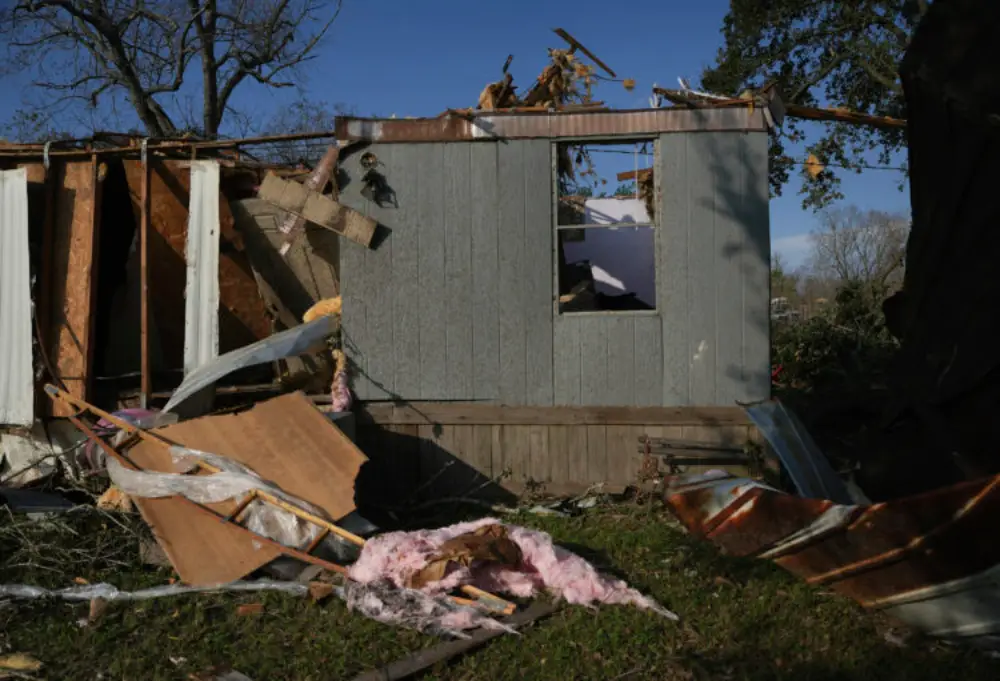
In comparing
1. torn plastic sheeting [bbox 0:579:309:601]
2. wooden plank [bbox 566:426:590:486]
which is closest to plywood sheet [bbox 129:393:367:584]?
torn plastic sheeting [bbox 0:579:309:601]

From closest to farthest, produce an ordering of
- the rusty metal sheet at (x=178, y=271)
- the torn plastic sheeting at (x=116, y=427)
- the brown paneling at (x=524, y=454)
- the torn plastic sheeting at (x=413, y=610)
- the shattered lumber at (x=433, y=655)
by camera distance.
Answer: the shattered lumber at (x=433, y=655) < the torn plastic sheeting at (x=413, y=610) < the torn plastic sheeting at (x=116, y=427) < the brown paneling at (x=524, y=454) < the rusty metal sheet at (x=178, y=271)

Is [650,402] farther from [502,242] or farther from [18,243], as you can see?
[18,243]

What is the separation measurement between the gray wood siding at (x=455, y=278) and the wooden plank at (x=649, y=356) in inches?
28.6

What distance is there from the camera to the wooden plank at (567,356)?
22.3ft

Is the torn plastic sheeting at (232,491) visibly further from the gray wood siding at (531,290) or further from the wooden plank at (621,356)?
the wooden plank at (621,356)

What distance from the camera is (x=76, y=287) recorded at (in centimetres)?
730

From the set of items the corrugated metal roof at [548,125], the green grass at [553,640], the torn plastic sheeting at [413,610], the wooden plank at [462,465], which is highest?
the corrugated metal roof at [548,125]

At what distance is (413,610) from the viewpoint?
457 cm

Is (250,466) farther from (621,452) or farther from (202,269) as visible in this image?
(621,452)

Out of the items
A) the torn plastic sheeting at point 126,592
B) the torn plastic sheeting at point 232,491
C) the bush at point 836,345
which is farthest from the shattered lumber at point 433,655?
the bush at point 836,345

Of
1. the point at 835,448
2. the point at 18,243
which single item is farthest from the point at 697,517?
the point at 18,243

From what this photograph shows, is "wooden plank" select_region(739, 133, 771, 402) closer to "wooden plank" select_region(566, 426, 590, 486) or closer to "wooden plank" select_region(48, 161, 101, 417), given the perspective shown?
"wooden plank" select_region(566, 426, 590, 486)

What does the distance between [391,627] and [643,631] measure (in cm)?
138

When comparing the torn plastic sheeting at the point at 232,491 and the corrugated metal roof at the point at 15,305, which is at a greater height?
the corrugated metal roof at the point at 15,305
